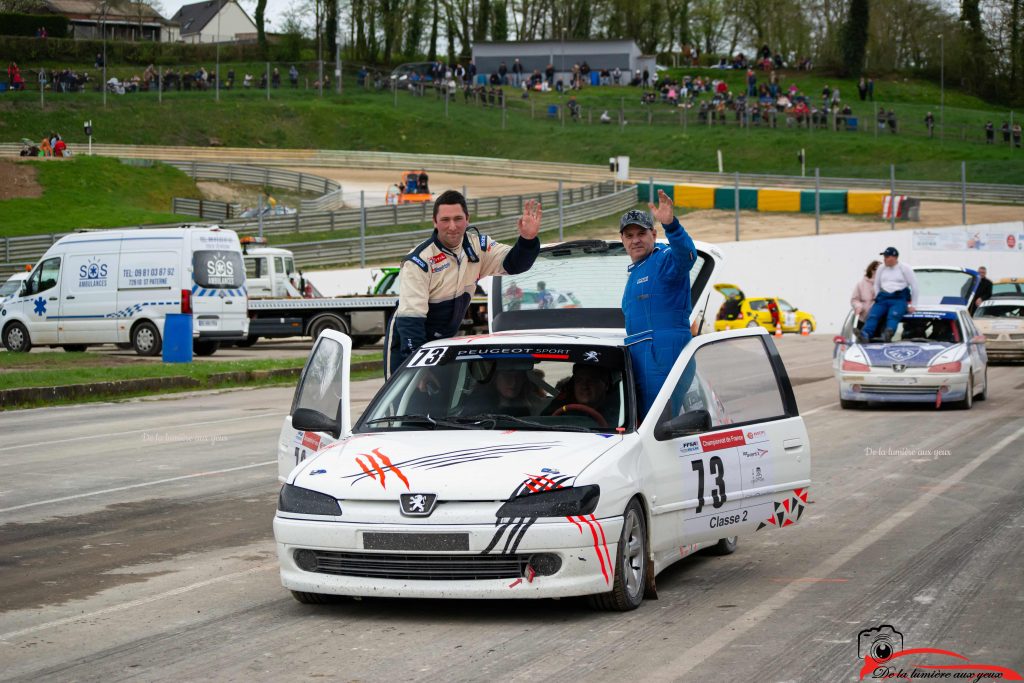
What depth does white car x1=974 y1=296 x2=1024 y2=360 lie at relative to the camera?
1035 inches

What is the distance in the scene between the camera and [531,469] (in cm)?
648

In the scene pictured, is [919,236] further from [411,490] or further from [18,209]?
[411,490]

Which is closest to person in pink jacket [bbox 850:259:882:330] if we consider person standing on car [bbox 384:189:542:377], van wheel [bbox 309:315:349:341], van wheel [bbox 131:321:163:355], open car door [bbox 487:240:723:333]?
open car door [bbox 487:240:723:333]

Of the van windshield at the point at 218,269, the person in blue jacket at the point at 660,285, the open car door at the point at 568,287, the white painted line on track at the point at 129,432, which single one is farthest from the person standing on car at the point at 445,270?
the van windshield at the point at 218,269

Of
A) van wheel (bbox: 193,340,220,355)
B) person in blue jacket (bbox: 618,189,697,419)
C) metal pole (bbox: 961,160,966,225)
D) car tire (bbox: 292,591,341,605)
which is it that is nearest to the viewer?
car tire (bbox: 292,591,341,605)

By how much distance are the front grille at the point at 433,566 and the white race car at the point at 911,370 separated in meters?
12.4

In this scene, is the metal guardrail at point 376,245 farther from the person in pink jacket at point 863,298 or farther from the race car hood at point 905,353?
the race car hood at point 905,353

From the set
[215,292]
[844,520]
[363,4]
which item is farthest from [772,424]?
[363,4]

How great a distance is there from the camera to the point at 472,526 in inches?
246

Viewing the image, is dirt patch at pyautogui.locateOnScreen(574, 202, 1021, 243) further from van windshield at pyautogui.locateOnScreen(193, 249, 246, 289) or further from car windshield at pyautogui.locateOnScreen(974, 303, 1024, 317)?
van windshield at pyautogui.locateOnScreen(193, 249, 246, 289)

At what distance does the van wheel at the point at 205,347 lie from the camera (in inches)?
1196

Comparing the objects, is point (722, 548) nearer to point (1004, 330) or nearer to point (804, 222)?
point (1004, 330)

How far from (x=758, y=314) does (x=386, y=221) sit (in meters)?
14.9

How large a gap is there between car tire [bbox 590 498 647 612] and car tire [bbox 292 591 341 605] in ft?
4.21
